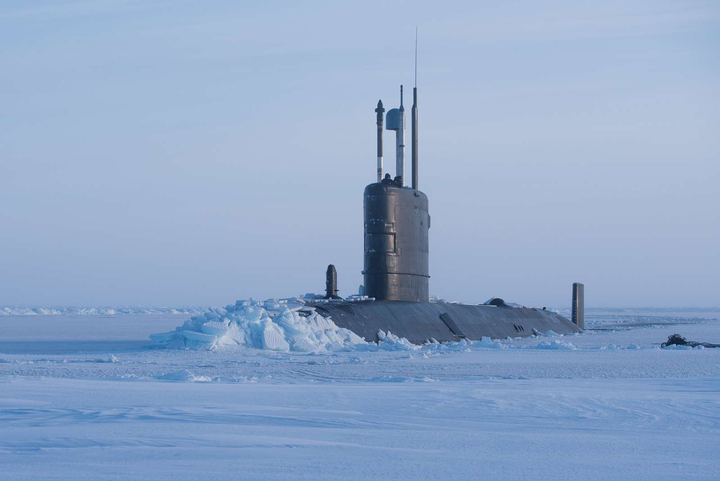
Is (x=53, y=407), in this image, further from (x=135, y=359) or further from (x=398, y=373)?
(x=135, y=359)

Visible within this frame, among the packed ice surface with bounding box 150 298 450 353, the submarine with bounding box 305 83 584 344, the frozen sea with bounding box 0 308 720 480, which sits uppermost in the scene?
the submarine with bounding box 305 83 584 344

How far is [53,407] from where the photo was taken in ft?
19.6

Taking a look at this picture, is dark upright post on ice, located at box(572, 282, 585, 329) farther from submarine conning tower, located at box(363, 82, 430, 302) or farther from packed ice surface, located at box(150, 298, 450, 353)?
packed ice surface, located at box(150, 298, 450, 353)

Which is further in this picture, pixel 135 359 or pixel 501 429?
pixel 135 359

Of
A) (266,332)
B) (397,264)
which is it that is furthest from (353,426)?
(397,264)

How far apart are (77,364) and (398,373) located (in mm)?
4405

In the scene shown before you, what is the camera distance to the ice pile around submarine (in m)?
14.0

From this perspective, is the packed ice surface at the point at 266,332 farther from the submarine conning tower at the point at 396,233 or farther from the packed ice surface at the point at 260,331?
the submarine conning tower at the point at 396,233

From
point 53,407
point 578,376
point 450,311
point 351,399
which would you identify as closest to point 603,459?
point 351,399

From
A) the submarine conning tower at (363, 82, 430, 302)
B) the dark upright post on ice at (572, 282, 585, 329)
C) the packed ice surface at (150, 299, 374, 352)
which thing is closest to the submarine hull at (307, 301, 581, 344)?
the submarine conning tower at (363, 82, 430, 302)

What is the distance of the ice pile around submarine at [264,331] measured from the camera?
45.9 feet

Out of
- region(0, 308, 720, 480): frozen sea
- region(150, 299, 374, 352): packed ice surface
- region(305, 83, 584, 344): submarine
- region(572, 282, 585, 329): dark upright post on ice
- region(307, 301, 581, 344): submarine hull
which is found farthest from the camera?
region(572, 282, 585, 329): dark upright post on ice

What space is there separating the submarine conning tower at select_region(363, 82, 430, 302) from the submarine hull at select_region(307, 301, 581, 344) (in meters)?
0.50

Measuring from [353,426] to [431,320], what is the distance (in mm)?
14028
